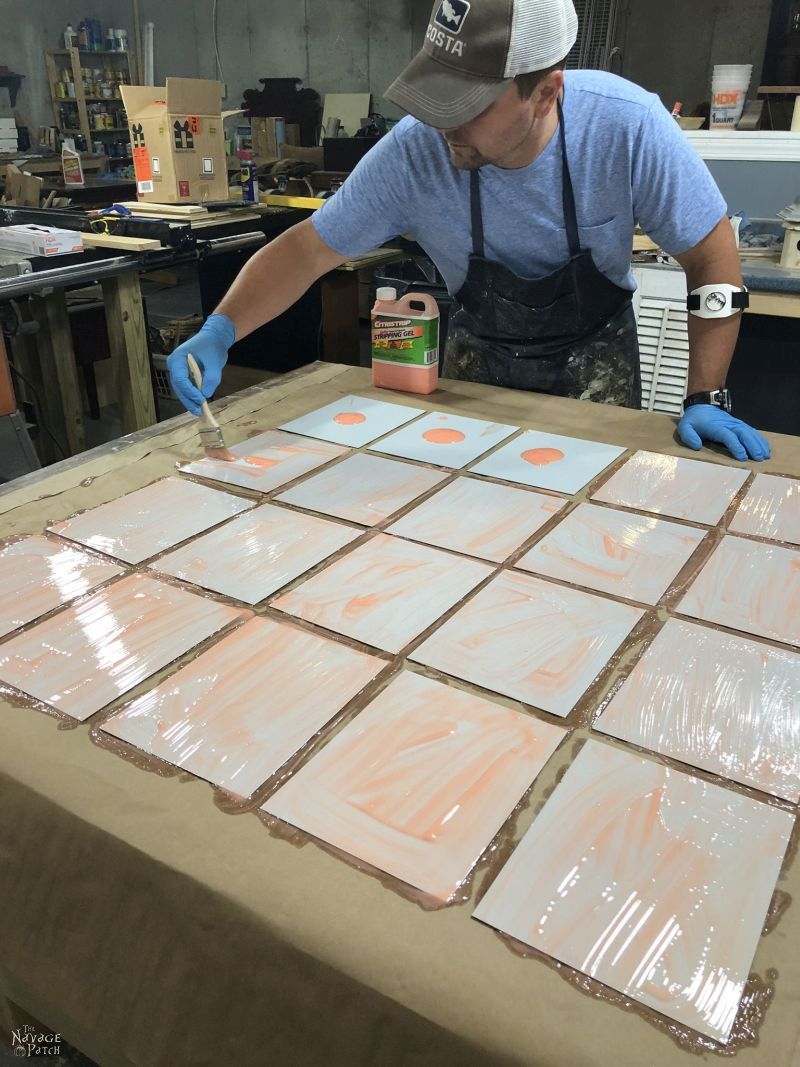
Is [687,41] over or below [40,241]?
over

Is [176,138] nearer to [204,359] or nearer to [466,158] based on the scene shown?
[204,359]

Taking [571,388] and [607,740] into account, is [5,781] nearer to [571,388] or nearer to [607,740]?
[607,740]

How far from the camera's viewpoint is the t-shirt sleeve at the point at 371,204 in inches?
63.7

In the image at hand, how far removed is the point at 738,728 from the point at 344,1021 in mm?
468

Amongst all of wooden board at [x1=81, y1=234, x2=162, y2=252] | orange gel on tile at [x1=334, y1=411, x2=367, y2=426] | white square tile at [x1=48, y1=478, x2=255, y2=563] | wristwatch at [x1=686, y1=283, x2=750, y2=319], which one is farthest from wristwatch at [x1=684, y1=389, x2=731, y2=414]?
wooden board at [x1=81, y1=234, x2=162, y2=252]

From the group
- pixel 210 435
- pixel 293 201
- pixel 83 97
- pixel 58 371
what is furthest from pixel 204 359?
pixel 83 97

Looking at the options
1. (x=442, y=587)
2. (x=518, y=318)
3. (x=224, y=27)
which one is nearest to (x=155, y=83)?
(x=224, y=27)

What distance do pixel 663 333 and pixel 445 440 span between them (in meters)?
1.60

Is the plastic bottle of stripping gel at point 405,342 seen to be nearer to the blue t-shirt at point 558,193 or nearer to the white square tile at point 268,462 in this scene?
the blue t-shirt at point 558,193

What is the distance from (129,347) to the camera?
295 cm

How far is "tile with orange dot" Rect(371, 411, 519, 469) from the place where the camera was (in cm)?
145

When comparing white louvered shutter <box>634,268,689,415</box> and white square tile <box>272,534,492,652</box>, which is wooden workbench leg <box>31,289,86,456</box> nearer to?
white louvered shutter <box>634,268,689,415</box>

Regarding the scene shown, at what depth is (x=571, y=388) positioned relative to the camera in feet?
5.94

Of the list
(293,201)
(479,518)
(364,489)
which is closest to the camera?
(479,518)
